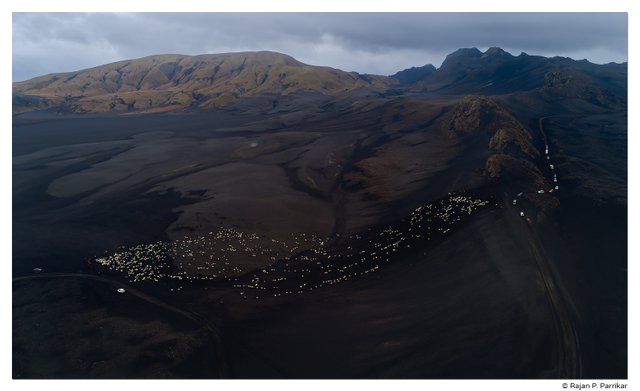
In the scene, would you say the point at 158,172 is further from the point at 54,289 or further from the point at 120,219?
the point at 54,289

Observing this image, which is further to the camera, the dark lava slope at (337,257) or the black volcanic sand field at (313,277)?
the dark lava slope at (337,257)

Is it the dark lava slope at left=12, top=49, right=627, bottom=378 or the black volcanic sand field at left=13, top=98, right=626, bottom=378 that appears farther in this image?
the dark lava slope at left=12, top=49, right=627, bottom=378

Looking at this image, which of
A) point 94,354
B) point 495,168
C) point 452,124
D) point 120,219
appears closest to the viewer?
point 94,354

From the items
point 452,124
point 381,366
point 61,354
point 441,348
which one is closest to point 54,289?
point 61,354

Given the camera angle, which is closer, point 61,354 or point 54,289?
point 61,354

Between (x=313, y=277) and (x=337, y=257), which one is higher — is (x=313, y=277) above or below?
below

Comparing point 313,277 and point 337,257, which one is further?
point 337,257

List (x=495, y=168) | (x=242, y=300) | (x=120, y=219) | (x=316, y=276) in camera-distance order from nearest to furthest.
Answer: (x=242, y=300) < (x=316, y=276) < (x=120, y=219) < (x=495, y=168)

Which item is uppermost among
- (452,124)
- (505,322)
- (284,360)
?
(452,124)
